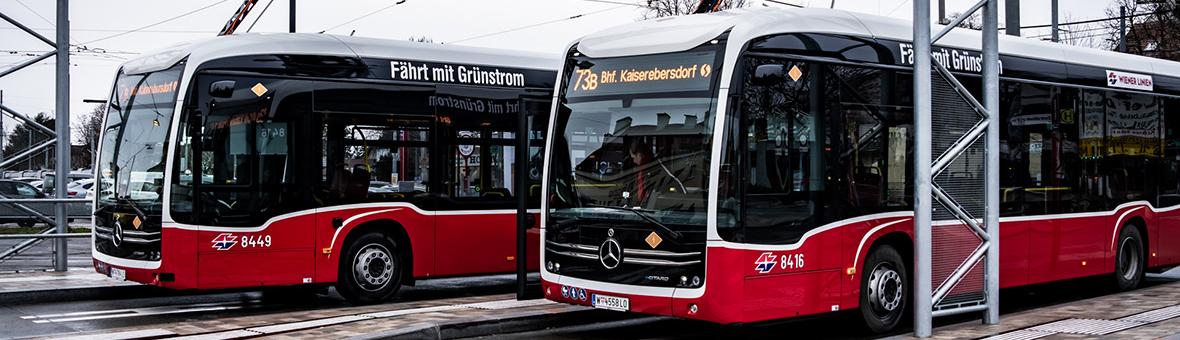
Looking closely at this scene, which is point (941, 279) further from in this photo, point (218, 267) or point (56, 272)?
point (56, 272)

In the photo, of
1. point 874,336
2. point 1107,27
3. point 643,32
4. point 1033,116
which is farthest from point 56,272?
point 1107,27

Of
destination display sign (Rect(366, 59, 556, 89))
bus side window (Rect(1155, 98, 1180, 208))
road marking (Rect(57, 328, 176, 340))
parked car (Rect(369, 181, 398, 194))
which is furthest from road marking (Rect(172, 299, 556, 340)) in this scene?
bus side window (Rect(1155, 98, 1180, 208))

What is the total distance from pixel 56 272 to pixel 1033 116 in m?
12.6

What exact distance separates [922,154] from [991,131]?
1.14 metres

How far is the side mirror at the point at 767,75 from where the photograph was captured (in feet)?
34.8

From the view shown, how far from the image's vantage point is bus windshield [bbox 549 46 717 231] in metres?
10.6

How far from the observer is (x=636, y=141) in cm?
1101

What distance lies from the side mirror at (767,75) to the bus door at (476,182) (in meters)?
5.38

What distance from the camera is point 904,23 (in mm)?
12859

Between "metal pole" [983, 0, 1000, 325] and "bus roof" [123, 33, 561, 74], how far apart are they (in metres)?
6.38

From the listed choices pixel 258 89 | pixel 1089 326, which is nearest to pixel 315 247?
pixel 258 89

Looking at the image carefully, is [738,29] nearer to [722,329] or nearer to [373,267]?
[722,329]

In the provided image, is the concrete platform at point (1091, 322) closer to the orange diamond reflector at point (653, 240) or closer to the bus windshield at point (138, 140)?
the orange diamond reflector at point (653, 240)

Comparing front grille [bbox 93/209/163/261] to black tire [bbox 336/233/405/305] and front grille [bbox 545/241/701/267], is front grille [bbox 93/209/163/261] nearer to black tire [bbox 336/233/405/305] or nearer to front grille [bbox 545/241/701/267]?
black tire [bbox 336/233/405/305]
